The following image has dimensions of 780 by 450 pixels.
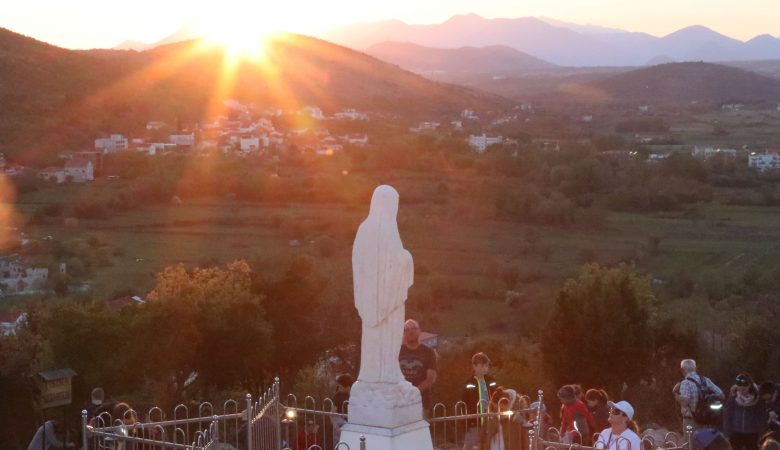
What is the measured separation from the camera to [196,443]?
5.89 meters

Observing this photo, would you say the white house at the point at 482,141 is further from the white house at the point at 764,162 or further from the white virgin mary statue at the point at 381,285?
the white virgin mary statue at the point at 381,285

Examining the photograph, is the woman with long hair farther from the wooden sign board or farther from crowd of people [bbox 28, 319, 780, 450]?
the wooden sign board

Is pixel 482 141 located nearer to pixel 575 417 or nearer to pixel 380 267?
pixel 575 417

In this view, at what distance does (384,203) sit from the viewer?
5680 millimetres

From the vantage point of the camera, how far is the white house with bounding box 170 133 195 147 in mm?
57475

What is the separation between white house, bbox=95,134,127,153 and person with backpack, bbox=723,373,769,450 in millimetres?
49661

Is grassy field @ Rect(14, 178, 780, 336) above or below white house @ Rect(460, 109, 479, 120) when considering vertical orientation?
below

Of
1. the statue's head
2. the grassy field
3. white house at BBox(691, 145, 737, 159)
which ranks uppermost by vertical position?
the statue's head

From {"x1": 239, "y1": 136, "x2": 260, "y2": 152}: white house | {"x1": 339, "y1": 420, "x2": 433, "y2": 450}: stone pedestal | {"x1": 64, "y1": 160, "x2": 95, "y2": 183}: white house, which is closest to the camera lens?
{"x1": 339, "y1": 420, "x2": 433, "y2": 450}: stone pedestal

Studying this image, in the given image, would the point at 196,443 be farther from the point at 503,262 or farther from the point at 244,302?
the point at 503,262

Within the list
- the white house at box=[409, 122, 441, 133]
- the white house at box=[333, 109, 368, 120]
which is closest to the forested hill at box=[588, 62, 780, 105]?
the white house at box=[409, 122, 441, 133]

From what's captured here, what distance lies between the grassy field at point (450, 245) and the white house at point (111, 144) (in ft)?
30.4

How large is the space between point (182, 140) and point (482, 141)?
2068cm

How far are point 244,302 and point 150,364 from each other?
2338 millimetres
